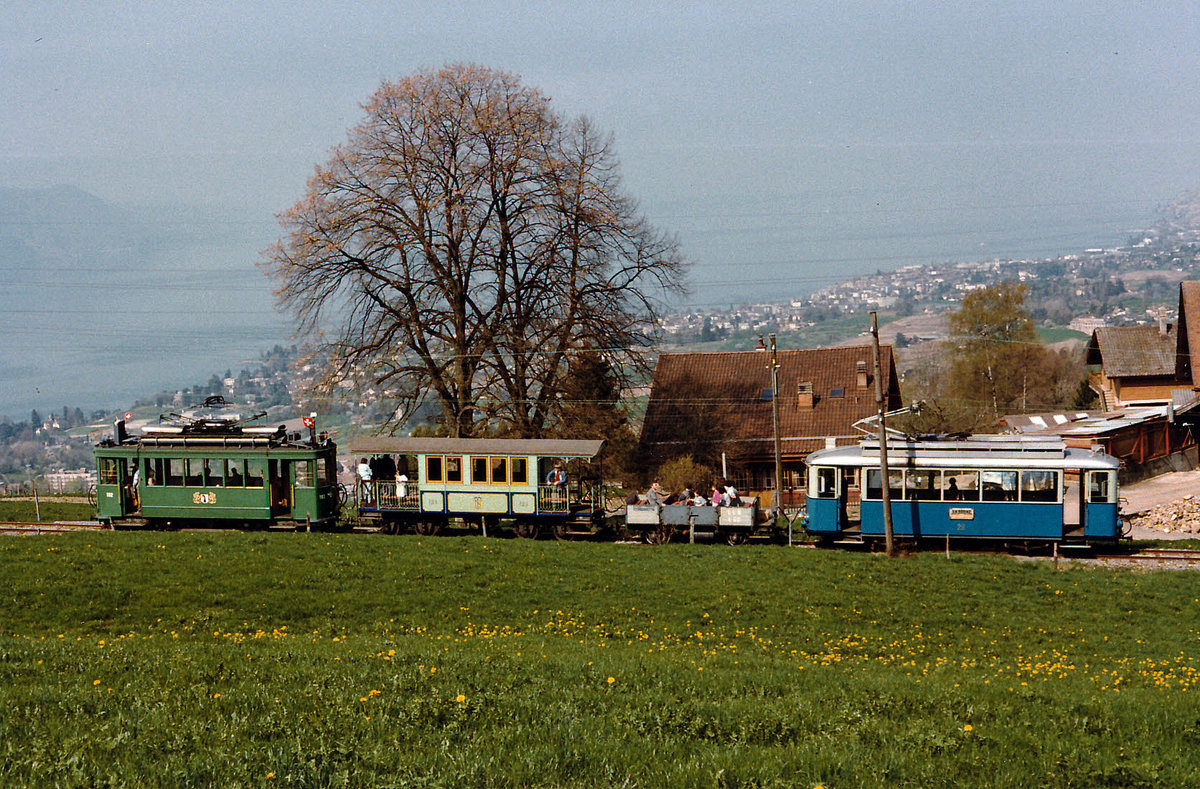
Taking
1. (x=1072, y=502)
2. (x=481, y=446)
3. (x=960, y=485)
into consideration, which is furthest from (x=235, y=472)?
(x=1072, y=502)

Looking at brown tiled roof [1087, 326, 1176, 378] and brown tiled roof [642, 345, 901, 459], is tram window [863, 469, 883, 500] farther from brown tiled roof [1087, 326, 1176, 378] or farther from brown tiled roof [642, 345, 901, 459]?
brown tiled roof [1087, 326, 1176, 378]

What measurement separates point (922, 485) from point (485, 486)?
43.6 ft

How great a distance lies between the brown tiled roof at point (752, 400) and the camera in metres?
52.7

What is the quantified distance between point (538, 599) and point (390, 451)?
13396 millimetres

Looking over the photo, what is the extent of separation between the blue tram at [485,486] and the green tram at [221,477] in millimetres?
1699

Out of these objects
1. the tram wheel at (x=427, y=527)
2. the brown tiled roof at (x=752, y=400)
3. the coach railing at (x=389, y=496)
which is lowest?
the tram wheel at (x=427, y=527)

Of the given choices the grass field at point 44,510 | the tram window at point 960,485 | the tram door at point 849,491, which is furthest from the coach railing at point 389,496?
the tram window at point 960,485

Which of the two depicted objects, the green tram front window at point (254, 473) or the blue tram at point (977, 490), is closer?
the blue tram at point (977, 490)

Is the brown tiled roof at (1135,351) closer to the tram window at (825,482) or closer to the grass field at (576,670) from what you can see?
the tram window at (825,482)

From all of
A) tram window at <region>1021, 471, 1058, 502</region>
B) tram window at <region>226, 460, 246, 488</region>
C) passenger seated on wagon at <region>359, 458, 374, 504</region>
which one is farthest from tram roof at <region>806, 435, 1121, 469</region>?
tram window at <region>226, 460, 246, 488</region>

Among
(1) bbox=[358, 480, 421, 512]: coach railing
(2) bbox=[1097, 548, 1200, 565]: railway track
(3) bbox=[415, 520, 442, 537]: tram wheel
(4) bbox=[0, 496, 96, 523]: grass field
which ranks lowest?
(2) bbox=[1097, 548, 1200, 565]: railway track

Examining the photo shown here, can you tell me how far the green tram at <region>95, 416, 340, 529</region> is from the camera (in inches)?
1278

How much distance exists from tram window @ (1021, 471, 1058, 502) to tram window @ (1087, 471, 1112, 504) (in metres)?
1.01

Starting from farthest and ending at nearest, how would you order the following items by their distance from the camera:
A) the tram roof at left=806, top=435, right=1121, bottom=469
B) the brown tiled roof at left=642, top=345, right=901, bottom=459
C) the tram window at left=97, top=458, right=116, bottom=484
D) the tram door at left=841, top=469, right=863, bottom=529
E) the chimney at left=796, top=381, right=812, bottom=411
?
the chimney at left=796, top=381, right=812, bottom=411
the brown tiled roof at left=642, top=345, right=901, bottom=459
the tram window at left=97, top=458, right=116, bottom=484
the tram door at left=841, top=469, right=863, bottom=529
the tram roof at left=806, top=435, right=1121, bottom=469
